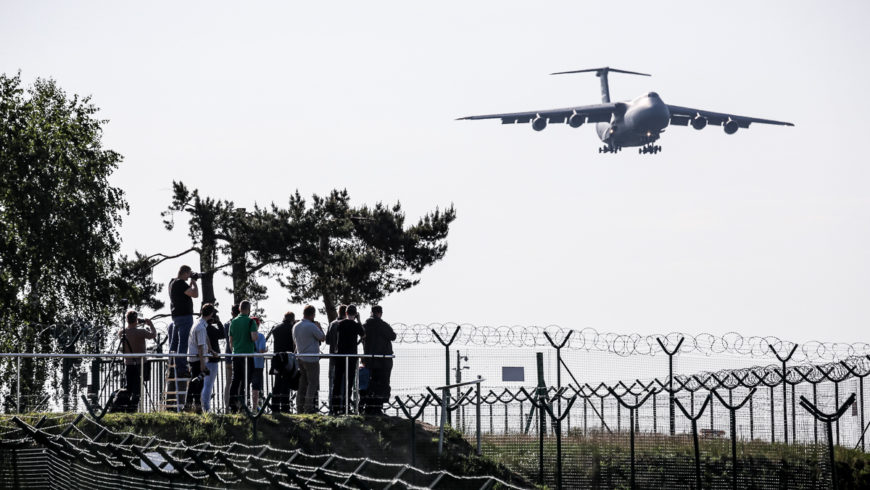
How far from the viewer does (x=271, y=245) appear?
40125mm

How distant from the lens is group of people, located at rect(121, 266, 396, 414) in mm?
16703

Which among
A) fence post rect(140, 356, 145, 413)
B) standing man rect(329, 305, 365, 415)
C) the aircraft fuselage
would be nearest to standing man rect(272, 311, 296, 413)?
standing man rect(329, 305, 365, 415)

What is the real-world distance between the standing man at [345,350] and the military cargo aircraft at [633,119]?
5478 centimetres

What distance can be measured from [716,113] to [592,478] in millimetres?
65971

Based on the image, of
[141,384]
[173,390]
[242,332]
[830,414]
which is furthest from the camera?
[173,390]

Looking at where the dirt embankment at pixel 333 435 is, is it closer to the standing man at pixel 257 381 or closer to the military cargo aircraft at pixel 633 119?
the standing man at pixel 257 381

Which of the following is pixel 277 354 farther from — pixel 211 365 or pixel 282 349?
A: pixel 211 365

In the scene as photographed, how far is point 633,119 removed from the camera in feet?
234

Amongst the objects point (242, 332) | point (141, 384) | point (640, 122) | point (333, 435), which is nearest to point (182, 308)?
point (242, 332)

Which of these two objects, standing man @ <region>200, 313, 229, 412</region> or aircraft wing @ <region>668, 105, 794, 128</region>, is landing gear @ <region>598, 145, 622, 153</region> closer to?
aircraft wing @ <region>668, 105, 794, 128</region>

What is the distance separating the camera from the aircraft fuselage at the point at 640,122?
2771 inches

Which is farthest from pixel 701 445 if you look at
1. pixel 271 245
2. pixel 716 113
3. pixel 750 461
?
pixel 716 113

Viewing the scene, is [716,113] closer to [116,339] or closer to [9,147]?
[9,147]

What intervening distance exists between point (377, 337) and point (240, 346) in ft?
6.42
